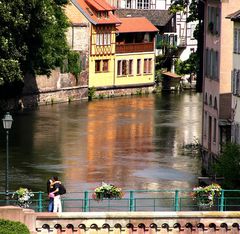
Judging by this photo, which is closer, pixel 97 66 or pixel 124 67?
pixel 97 66

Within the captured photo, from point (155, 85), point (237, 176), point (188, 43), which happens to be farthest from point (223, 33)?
point (188, 43)

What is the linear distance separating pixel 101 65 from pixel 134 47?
7.53 metres

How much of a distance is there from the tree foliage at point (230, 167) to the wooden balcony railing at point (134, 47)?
84951 mm

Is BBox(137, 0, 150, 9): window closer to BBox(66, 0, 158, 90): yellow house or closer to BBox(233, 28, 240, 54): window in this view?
BBox(66, 0, 158, 90): yellow house

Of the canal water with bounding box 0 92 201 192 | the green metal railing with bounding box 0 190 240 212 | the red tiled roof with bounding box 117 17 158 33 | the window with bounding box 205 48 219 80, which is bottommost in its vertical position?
the canal water with bounding box 0 92 201 192

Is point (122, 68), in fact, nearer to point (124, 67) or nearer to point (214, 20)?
point (124, 67)

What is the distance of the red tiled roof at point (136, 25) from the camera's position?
17293 cm

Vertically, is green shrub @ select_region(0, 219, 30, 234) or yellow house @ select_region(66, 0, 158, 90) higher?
yellow house @ select_region(66, 0, 158, 90)

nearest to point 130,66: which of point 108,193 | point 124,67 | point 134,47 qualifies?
point 124,67

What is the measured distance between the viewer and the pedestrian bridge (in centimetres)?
7231

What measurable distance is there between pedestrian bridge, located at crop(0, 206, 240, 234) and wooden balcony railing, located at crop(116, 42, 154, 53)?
324ft

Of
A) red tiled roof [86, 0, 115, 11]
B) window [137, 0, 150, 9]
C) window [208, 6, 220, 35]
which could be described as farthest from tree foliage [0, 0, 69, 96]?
window [137, 0, 150, 9]

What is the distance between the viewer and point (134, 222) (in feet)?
239

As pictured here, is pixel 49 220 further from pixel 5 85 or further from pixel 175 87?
pixel 175 87
